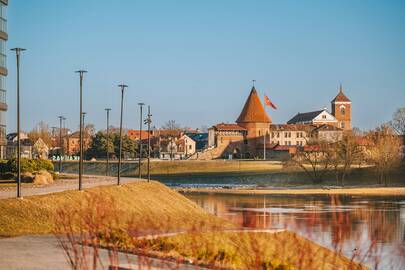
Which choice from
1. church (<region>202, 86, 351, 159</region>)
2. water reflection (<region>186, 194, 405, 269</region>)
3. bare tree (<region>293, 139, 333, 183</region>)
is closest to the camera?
water reflection (<region>186, 194, 405, 269</region>)

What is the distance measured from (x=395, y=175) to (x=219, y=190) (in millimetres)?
24261

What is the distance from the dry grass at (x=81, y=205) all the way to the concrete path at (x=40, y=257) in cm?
83

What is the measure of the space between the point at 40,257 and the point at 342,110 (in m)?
163

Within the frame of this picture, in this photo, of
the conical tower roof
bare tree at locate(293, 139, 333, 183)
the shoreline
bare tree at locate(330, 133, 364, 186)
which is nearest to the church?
the conical tower roof

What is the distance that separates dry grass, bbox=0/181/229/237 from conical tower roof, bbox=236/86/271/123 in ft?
347

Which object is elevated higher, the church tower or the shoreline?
the church tower

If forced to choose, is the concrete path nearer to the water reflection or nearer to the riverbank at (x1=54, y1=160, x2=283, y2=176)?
the water reflection

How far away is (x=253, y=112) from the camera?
152m

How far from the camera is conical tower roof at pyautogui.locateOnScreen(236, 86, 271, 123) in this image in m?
152

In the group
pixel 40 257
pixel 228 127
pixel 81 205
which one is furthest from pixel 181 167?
pixel 40 257

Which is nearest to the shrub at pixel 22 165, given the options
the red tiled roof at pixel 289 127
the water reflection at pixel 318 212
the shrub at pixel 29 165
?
the shrub at pixel 29 165

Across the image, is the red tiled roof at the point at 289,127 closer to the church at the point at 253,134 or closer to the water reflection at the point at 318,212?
the church at the point at 253,134

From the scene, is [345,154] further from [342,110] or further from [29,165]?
[342,110]

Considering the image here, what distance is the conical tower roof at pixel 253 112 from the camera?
152 meters
